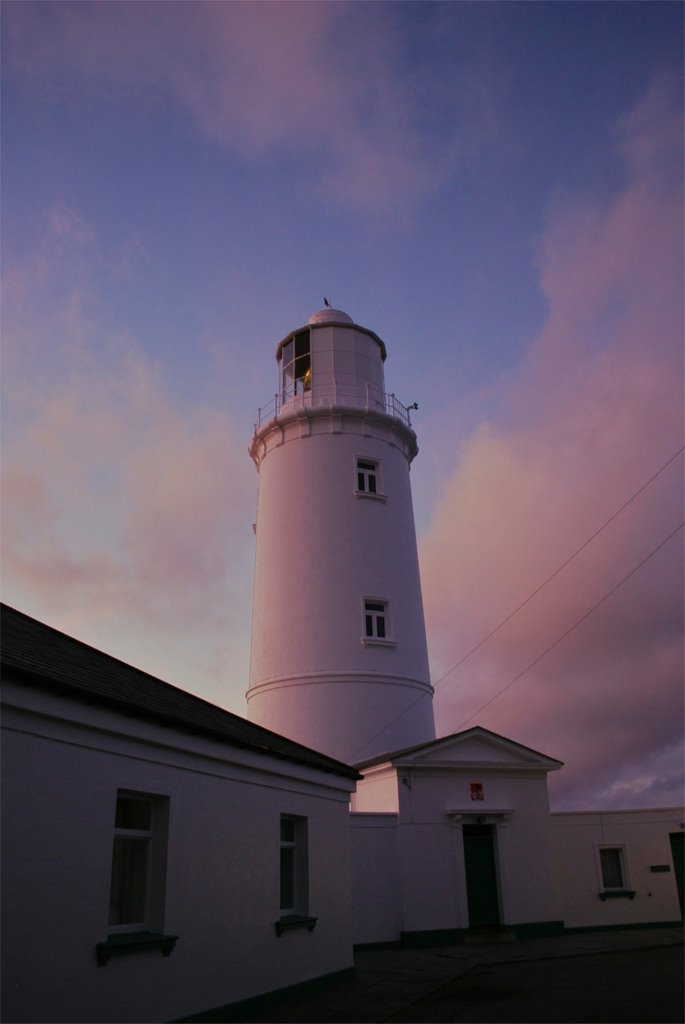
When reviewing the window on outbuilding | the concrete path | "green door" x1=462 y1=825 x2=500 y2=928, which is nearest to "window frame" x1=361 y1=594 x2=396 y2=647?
"green door" x1=462 y1=825 x2=500 y2=928

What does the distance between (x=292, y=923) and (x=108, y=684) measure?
4.77 m

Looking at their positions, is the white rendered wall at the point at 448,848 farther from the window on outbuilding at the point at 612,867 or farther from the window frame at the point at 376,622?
the window frame at the point at 376,622

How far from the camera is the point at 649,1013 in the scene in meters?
9.13

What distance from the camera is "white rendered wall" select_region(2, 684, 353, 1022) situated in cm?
697

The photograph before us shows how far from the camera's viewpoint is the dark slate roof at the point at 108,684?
762 cm

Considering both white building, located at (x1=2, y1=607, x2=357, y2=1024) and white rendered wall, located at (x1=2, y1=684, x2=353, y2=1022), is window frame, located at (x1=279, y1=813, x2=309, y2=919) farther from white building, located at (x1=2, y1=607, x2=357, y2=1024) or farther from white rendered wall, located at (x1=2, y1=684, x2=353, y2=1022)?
white rendered wall, located at (x1=2, y1=684, x2=353, y2=1022)

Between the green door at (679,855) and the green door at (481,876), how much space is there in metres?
5.98

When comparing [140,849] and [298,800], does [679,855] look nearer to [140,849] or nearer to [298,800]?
[298,800]

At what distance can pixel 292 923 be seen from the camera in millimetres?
11211

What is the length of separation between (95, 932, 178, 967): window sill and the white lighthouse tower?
38.2 feet

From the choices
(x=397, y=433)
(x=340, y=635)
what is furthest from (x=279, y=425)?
(x=340, y=635)

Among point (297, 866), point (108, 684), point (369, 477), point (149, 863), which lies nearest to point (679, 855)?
point (369, 477)

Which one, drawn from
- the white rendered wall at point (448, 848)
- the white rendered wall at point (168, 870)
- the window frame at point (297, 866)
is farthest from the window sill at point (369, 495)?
the window frame at point (297, 866)

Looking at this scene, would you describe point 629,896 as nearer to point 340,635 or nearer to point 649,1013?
point 340,635
